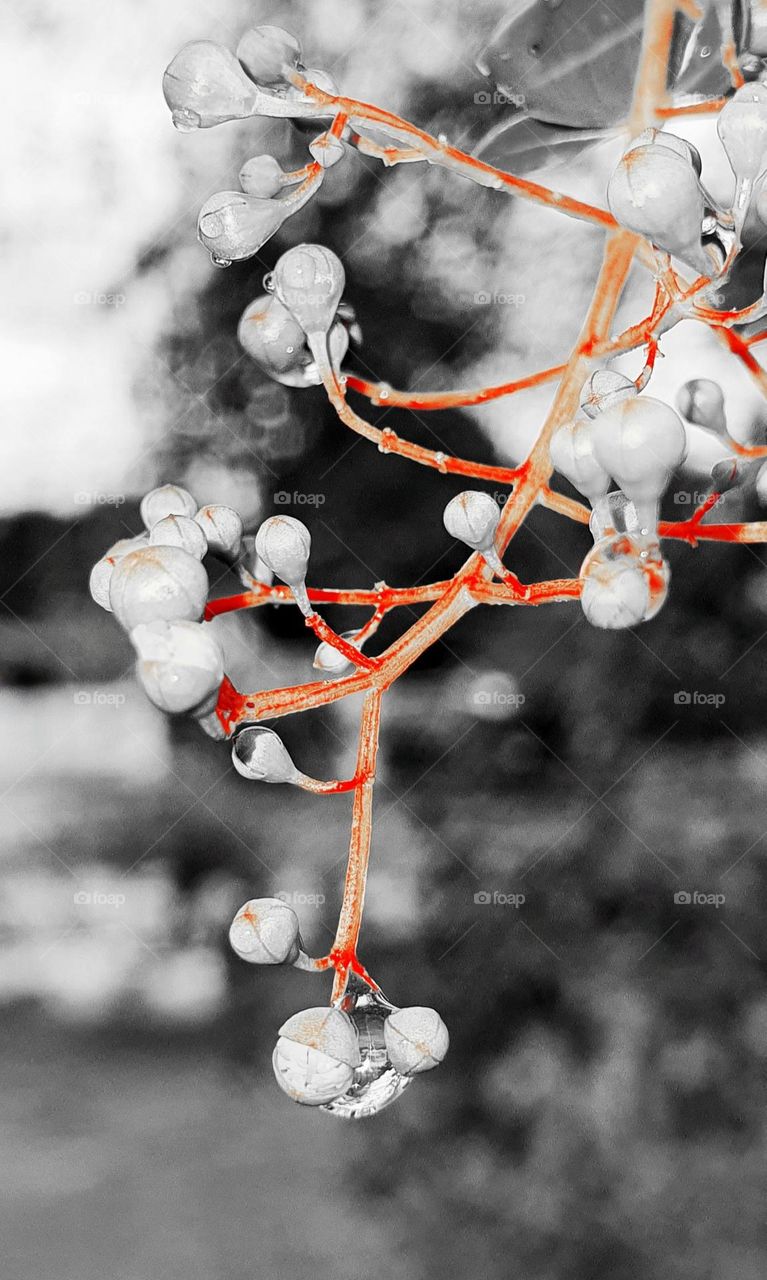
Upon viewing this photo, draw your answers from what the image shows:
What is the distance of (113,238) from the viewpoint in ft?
2.70

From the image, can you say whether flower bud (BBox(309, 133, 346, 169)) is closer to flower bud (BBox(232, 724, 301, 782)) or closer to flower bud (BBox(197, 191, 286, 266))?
flower bud (BBox(197, 191, 286, 266))

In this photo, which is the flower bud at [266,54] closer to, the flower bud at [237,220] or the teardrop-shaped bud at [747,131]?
the flower bud at [237,220]

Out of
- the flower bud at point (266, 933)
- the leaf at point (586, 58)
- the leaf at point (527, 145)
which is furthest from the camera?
the leaf at point (527, 145)

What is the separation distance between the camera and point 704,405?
1.83ft

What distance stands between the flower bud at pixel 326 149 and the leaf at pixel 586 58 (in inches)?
10.0

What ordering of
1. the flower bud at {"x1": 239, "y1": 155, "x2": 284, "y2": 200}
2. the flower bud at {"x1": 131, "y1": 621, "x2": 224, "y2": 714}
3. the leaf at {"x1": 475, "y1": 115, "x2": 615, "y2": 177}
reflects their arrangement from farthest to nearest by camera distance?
the leaf at {"x1": 475, "y1": 115, "x2": 615, "y2": 177}
the flower bud at {"x1": 239, "y1": 155, "x2": 284, "y2": 200}
the flower bud at {"x1": 131, "y1": 621, "x2": 224, "y2": 714}

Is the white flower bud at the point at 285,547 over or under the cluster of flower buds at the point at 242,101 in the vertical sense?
under

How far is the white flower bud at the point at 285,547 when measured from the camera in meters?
0.44

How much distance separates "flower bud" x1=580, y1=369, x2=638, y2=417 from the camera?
1.35 feet

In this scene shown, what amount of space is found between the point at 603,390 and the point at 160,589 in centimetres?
19

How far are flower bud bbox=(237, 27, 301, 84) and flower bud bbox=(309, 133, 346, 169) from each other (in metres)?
0.03

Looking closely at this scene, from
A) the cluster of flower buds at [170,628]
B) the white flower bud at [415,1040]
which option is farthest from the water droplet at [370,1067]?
the cluster of flower buds at [170,628]

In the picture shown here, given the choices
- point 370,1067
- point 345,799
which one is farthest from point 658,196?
point 345,799

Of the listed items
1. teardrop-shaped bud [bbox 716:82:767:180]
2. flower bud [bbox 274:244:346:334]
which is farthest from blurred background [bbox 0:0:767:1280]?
teardrop-shaped bud [bbox 716:82:767:180]
